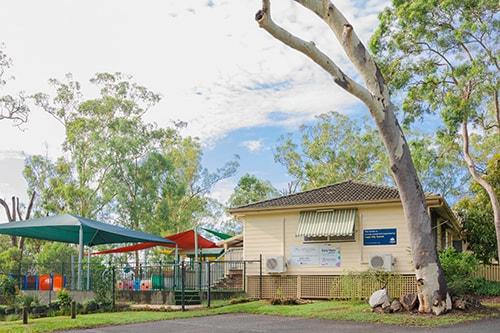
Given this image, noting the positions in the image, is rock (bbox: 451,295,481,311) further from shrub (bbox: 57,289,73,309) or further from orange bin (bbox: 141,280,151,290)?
orange bin (bbox: 141,280,151,290)

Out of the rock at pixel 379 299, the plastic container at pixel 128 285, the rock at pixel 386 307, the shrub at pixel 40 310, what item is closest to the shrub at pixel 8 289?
the shrub at pixel 40 310

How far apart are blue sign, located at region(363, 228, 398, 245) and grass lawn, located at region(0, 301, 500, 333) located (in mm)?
2660

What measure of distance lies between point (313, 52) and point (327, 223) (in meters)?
7.92

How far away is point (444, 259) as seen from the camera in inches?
700

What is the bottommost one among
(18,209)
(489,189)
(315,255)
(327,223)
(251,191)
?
(315,255)

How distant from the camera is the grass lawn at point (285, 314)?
469 inches

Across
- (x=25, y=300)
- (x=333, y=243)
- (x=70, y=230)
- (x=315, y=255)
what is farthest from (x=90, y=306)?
(x=333, y=243)

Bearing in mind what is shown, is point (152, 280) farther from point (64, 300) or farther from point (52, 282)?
point (64, 300)

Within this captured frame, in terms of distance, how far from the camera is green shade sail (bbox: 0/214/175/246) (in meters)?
19.1

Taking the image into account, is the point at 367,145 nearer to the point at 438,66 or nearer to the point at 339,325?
the point at 438,66

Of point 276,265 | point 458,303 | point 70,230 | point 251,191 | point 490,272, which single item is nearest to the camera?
point 458,303

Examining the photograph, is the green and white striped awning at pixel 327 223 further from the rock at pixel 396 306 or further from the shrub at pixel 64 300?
the shrub at pixel 64 300

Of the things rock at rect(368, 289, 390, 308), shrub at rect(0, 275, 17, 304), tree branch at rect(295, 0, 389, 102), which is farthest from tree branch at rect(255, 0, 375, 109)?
shrub at rect(0, 275, 17, 304)

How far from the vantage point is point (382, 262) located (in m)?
18.1
